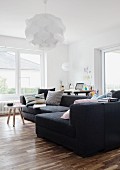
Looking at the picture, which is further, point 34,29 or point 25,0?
point 25,0

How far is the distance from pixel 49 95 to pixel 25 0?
253cm

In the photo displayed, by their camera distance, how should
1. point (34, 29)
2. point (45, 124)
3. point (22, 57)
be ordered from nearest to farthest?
point (34, 29) < point (45, 124) < point (22, 57)

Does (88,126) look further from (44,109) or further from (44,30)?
(44,109)

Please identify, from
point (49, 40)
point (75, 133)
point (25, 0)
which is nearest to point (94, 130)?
point (75, 133)

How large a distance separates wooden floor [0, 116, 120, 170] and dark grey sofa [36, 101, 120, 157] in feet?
0.36

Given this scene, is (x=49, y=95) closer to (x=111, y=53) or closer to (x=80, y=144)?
(x=111, y=53)

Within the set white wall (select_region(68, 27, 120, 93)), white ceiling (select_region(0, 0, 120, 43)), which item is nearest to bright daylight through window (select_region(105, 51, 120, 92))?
white wall (select_region(68, 27, 120, 93))

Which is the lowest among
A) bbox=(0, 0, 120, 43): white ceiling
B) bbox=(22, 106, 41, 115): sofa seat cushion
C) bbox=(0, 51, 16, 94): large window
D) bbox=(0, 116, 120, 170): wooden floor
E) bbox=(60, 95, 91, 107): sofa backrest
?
bbox=(0, 116, 120, 170): wooden floor

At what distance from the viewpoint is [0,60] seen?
638 cm

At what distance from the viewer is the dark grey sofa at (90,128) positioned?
2.55 m

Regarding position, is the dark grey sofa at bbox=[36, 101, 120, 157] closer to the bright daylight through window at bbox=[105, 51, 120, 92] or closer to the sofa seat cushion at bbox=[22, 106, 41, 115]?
the sofa seat cushion at bbox=[22, 106, 41, 115]

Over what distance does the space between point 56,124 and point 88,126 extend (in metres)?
0.59

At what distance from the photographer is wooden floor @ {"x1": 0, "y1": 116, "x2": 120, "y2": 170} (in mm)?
2299

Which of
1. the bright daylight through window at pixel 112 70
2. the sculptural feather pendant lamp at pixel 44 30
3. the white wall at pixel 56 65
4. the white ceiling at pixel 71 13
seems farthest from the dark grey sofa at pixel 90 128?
the white wall at pixel 56 65
